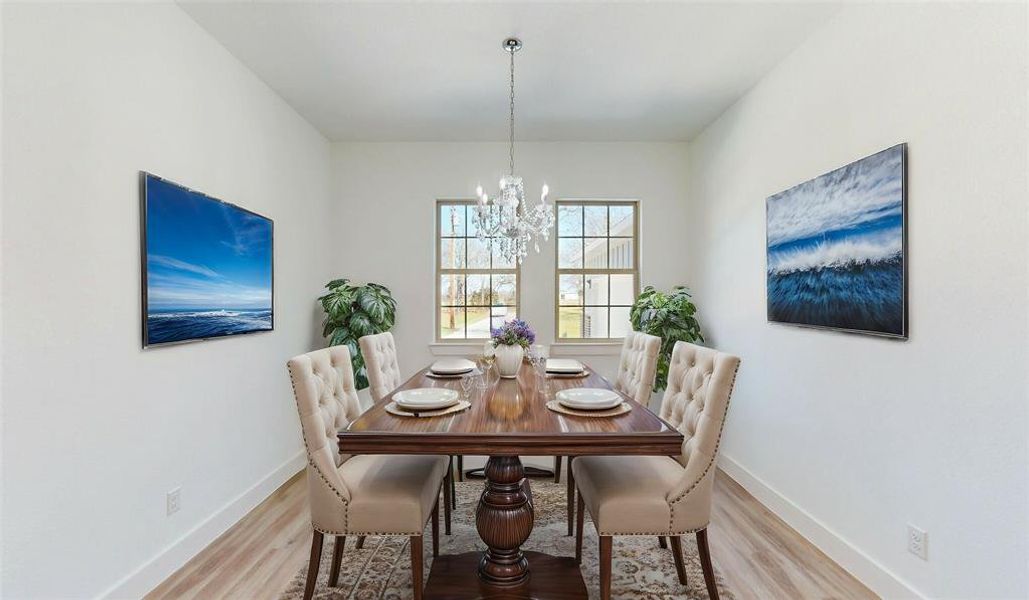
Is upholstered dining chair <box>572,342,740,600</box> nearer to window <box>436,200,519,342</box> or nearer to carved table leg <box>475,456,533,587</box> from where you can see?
carved table leg <box>475,456,533,587</box>

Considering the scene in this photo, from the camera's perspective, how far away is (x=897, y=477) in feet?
6.80

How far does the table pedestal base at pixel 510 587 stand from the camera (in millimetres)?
1911

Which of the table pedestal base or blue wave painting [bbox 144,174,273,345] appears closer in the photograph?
the table pedestal base

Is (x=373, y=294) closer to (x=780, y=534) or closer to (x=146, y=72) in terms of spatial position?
(x=146, y=72)

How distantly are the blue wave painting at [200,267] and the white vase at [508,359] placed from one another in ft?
5.05

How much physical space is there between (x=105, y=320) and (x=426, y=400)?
1344 millimetres

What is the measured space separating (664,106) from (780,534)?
2.87 meters

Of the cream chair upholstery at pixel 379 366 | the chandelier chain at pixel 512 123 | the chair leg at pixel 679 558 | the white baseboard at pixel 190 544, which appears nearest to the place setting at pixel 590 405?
the chair leg at pixel 679 558

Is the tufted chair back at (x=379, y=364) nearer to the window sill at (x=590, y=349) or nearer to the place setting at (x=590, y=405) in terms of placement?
the place setting at (x=590, y=405)

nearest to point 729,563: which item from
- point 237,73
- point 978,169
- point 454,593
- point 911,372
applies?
point 911,372

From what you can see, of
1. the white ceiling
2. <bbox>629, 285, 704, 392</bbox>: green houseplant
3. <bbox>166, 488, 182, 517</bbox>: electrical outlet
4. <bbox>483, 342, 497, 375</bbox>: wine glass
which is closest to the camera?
<bbox>166, 488, 182, 517</bbox>: electrical outlet

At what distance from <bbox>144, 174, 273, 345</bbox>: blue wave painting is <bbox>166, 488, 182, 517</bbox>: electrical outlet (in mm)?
724

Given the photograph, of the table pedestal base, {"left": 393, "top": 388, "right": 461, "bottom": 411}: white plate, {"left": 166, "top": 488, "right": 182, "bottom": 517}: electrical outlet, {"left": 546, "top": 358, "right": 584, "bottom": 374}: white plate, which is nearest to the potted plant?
{"left": 546, "top": 358, "right": 584, "bottom": 374}: white plate

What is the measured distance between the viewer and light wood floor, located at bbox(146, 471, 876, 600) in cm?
211
